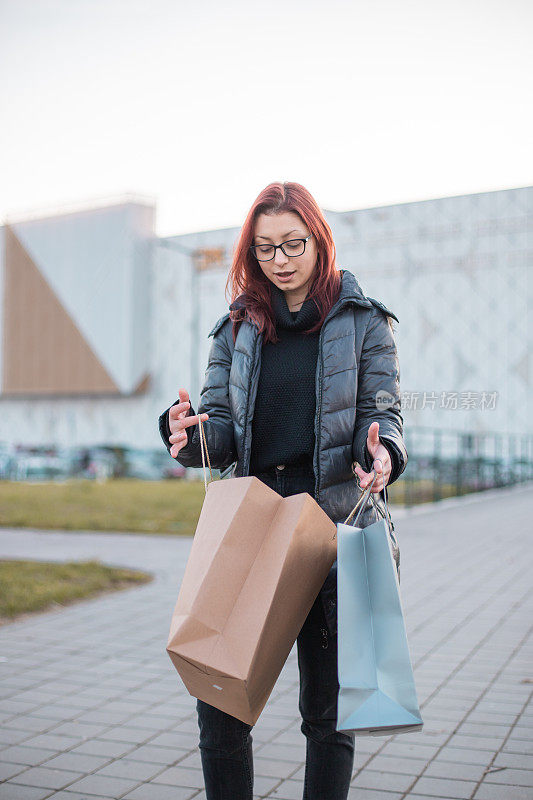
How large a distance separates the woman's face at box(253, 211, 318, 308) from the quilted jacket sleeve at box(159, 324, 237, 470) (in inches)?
11.4

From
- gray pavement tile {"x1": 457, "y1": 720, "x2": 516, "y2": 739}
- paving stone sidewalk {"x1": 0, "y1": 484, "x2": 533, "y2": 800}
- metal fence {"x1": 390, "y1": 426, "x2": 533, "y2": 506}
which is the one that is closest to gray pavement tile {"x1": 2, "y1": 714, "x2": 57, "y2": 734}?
paving stone sidewalk {"x1": 0, "y1": 484, "x2": 533, "y2": 800}

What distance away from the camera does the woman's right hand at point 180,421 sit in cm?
246

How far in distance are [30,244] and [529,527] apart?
46.5m

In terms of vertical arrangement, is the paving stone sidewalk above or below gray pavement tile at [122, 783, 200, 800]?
below

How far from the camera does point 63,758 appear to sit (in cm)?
372

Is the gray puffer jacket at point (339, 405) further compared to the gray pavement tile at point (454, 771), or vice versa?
the gray pavement tile at point (454, 771)

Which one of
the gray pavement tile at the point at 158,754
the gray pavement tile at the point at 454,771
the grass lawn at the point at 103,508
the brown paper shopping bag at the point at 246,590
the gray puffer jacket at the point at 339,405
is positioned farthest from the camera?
the grass lawn at the point at 103,508

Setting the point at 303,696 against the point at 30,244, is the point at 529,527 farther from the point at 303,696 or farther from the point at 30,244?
the point at 30,244

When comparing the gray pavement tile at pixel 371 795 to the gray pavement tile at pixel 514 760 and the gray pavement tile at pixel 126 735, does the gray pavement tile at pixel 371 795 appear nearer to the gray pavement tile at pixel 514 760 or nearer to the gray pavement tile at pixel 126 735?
the gray pavement tile at pixel 514 760

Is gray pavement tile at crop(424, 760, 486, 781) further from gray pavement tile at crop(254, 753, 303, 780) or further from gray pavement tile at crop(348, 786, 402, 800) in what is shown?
gray pavement tile at crop(254, 753, 303, 780)

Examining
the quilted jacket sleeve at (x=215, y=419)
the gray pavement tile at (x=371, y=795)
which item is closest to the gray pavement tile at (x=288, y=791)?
the gray pavement tile at (x=371, y=795)

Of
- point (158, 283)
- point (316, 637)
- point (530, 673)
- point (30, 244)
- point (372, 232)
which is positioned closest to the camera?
point (316, 637)

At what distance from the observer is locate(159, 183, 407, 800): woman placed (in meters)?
2.45

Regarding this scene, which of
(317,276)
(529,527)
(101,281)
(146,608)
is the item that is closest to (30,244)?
(101,281)
